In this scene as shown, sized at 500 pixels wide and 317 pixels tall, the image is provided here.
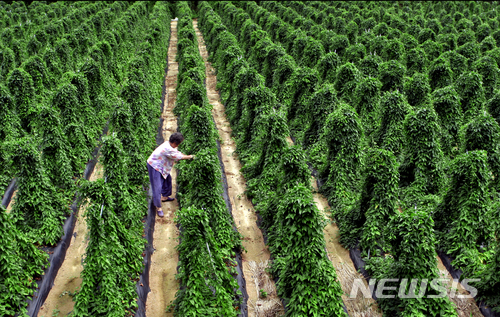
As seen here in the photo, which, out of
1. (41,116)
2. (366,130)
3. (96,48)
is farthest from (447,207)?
(96,48)

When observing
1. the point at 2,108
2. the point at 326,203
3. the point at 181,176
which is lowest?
the point at 326,203

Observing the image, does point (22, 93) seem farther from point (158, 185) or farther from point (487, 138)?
point (487, 138)

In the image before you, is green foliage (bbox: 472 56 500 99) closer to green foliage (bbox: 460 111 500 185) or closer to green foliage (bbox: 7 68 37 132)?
green foliage (bbox: 460 111 500 185)

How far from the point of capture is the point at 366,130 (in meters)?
12.3

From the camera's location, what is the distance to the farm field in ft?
20.7

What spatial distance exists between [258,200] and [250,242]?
131cm

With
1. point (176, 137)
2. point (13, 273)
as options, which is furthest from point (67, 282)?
point (176, 137)

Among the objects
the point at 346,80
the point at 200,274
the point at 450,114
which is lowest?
the point at 200,274

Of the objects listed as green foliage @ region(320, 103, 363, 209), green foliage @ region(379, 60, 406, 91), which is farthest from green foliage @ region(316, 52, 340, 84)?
green foliage @ region(320, 103, 363, 209)

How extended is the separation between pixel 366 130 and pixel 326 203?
356cm

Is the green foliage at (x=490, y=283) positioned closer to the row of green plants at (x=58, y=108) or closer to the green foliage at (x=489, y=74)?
the row of green plants at (x=58, y=108)

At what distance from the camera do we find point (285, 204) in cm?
664

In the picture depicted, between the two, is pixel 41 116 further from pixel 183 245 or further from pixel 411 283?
pixel 411 283

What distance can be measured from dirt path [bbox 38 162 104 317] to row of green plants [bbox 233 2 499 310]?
218 inches
